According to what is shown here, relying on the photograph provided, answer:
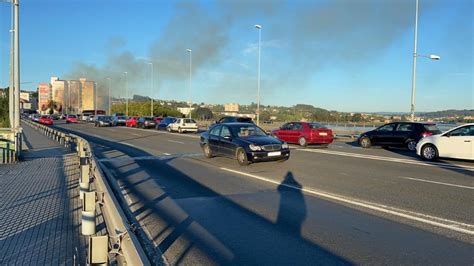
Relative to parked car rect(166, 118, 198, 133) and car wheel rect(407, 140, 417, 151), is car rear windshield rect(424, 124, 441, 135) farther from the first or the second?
parked car rect(166, 118, 198, 133)

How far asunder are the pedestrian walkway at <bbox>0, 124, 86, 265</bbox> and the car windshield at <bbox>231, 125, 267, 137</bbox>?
18.0 ft

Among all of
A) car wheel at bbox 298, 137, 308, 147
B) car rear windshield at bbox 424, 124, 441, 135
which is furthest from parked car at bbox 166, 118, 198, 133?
car rear windshield at bbox 424, 124, 441, 135

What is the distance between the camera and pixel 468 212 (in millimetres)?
7391

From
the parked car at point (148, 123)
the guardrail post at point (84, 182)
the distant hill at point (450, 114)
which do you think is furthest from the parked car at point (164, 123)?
the guardrail post at point (84, 182)

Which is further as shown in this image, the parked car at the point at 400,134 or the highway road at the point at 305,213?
the parked car at the point at 400,134

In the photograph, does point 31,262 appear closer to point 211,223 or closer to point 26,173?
point 211,223

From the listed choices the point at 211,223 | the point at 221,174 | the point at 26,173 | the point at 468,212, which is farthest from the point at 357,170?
the point at 26,173

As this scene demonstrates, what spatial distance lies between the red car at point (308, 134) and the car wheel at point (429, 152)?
6.52 meters

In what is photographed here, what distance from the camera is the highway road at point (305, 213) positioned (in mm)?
5359

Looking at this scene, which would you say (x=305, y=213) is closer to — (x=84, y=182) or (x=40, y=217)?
(x=84, y=182)

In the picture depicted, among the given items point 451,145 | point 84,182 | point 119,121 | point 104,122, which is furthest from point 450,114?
point 119,121

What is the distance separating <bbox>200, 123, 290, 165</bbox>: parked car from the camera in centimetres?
1386

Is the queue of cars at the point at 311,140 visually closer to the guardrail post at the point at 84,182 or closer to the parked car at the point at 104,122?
the guardrail post at the point at 84,182

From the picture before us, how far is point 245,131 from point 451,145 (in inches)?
303
